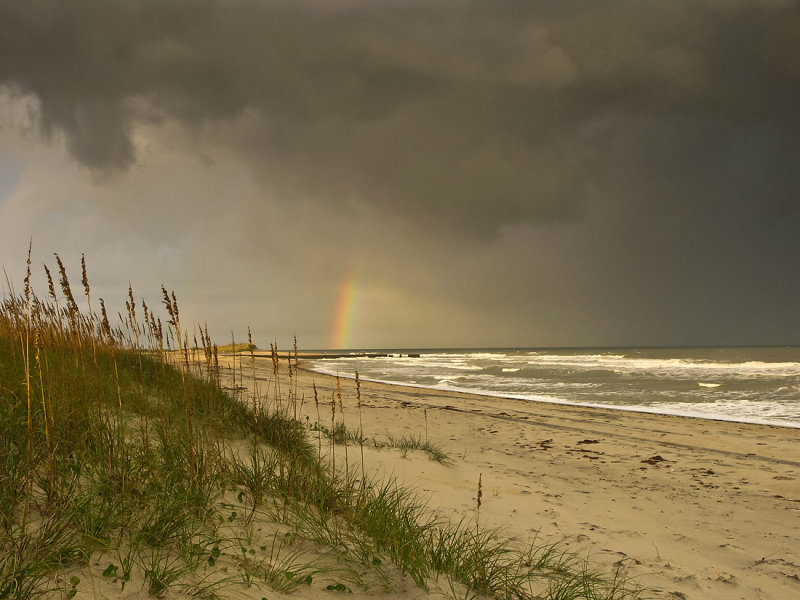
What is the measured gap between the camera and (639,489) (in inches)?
244

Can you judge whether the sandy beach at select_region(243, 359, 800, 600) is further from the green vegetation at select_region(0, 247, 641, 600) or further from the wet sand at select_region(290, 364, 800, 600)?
the green vegetation at select_region(0, 247, 641, 600)

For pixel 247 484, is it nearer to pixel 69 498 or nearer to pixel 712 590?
pixel 69 498

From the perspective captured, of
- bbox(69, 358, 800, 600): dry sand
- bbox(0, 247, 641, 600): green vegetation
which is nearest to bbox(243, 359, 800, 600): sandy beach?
bbox(69, 358, 800, 600): dry sand

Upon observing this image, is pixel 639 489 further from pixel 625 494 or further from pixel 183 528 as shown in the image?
pixel 183 528

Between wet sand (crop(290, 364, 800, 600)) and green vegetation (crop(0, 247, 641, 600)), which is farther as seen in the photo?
wet sand (crop(290, 364, 800, 600))

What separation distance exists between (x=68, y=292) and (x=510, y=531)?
4.25 meters

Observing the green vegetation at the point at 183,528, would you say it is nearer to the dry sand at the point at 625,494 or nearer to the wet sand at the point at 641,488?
the dry sand at the point at 625,494

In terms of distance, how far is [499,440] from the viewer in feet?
31.0

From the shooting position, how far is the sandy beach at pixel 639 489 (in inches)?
149

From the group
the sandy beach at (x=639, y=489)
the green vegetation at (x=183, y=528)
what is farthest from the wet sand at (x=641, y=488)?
the green vegetation at (x=183, y=528)

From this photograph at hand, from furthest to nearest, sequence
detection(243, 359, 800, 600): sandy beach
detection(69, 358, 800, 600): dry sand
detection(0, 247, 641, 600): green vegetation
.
Answer: detection(243, 359, 800, 600): sandy beach, detection(69, 358, 800, 600): dry sand, detection(0, 247, 641, 600): green vegetation

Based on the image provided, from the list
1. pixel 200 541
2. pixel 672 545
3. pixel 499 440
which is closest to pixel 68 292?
pixel 200 541

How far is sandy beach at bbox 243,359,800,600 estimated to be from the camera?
3795 millimetres

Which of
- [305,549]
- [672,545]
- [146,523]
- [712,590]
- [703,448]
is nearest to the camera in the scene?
[146,523]
